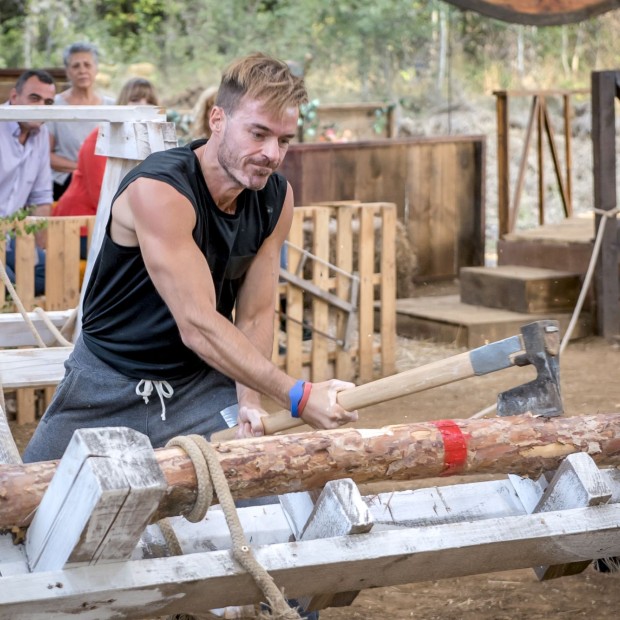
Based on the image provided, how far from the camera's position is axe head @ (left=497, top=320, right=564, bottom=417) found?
7.87 feet

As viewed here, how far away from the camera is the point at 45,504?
1919 mm

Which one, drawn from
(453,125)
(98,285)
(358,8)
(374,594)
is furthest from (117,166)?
(358,8)

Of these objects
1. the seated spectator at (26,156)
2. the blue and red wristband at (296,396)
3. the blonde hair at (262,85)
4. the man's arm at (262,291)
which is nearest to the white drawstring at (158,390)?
the man's arm at (262,291)

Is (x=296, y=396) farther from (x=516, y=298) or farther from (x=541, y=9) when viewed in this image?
(x=516, y=298)

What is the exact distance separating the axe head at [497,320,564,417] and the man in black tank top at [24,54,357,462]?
0.42m

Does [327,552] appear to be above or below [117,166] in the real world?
below

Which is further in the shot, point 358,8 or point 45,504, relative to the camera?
point 358,8

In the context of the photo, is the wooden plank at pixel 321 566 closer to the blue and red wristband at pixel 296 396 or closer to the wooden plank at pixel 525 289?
the blue and red wristband at pixel 296 396

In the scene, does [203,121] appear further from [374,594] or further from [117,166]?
[374,594]

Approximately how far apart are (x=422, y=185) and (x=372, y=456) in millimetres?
8988

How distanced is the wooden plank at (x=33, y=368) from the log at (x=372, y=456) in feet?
6.18

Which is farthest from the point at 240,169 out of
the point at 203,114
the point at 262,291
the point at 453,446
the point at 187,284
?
the point at 203,114

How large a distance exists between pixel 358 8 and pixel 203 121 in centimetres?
1473

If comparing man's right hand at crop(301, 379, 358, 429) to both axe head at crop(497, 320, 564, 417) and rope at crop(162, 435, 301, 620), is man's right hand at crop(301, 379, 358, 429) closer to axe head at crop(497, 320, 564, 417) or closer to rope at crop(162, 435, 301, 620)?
axe head at crop(497, 320, 564, 417)
